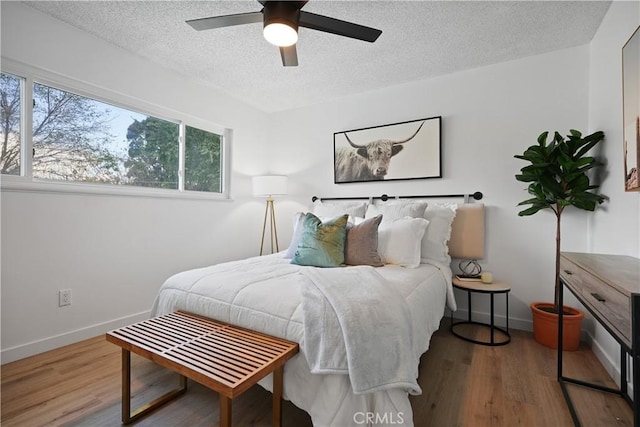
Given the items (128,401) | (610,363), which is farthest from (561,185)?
(128,401)

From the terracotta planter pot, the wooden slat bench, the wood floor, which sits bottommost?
the wood floor

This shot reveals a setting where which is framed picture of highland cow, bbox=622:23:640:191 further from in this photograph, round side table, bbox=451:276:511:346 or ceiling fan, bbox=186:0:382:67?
ceiling fan, bbox=186:0:382:67

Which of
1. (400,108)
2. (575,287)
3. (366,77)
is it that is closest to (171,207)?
(366,77)

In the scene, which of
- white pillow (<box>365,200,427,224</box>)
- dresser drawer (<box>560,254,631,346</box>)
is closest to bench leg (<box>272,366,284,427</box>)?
dresser drawer (<box>560,254,631,346</box>)

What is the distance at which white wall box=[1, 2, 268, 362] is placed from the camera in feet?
6.68

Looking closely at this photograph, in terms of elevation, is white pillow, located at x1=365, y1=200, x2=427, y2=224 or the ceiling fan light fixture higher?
the ceiling fan light fixture

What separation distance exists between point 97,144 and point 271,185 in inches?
68.7

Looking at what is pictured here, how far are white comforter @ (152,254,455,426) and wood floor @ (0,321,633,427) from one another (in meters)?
0.32

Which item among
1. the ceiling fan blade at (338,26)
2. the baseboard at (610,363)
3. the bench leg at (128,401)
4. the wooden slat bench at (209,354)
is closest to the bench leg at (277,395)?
the wooden slat bench at (209,354)

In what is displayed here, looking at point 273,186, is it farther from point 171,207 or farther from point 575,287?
point 575,287

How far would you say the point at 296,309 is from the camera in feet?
4.68

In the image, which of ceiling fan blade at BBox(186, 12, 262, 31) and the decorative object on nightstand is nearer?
ceiling fan blade at BBox(186, 12, 262, 31)

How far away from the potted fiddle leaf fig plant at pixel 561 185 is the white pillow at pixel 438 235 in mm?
595

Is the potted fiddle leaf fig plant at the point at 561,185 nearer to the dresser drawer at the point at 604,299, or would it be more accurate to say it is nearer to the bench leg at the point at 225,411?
the dresser drawer at the point at 604,299
